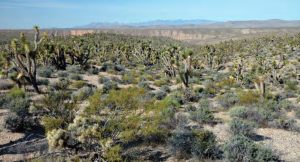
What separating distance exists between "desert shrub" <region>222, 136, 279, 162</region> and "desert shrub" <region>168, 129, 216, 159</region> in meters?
0.54

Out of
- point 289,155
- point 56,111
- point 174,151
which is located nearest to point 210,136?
point 174,151

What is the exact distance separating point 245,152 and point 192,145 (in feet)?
5.60

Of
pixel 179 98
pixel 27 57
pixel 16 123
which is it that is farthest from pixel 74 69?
pixel 16 123

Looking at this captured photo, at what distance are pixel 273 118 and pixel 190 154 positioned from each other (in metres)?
6.19

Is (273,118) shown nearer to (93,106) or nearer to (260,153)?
(260,153)

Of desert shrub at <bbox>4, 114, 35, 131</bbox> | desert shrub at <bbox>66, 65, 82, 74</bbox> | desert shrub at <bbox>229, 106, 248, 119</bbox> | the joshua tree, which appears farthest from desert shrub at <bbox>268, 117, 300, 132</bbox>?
desert shrub at <bbox>66, 65, 82, 74</bbox>

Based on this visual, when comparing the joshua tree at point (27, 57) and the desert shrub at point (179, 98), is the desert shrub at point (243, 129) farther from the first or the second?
the joshua tree at point (27, 57)

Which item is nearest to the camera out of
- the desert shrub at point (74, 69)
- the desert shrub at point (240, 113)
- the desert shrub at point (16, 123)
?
the desert shrub at point (16, 123)

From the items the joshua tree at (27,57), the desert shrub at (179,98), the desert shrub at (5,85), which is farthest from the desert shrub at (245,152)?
the desert shrub at (5,85)

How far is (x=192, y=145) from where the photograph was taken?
7008 millimetres

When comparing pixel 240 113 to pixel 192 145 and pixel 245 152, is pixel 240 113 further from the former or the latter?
pixel 192 145

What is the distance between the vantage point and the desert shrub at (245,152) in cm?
615

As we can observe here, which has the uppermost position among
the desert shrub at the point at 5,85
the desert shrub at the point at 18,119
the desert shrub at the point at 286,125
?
the desert shrub at the point at 5,85

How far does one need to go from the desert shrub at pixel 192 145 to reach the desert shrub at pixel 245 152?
54cm
